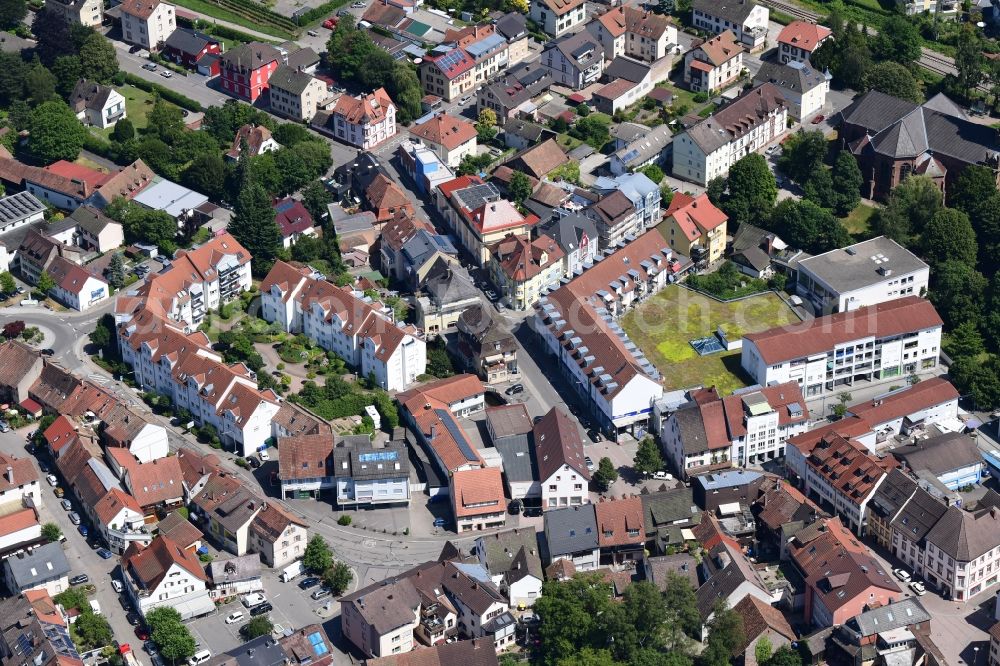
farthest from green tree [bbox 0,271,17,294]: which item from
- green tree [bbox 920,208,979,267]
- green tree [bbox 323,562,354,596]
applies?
green tree [bbox 920,208,979,267]

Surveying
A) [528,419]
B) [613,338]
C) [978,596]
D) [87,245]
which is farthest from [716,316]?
[87,245]

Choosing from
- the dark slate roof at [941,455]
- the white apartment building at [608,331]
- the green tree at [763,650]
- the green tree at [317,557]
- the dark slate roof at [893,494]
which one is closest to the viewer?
the green tree at [763,650]

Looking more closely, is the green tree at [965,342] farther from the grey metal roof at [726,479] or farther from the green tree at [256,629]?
the green tree at [256,629]

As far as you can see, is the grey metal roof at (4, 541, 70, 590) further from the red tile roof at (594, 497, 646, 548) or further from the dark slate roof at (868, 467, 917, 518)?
the dark slate roof at (868, 467, 917, 518)

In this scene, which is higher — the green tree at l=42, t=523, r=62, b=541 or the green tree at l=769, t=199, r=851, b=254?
the green tree at l=769, t=199, r=851, b=254

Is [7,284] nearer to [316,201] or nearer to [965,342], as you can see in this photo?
[316,201]

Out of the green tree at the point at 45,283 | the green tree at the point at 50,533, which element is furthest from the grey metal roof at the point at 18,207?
the green tree at the point at 50,533
